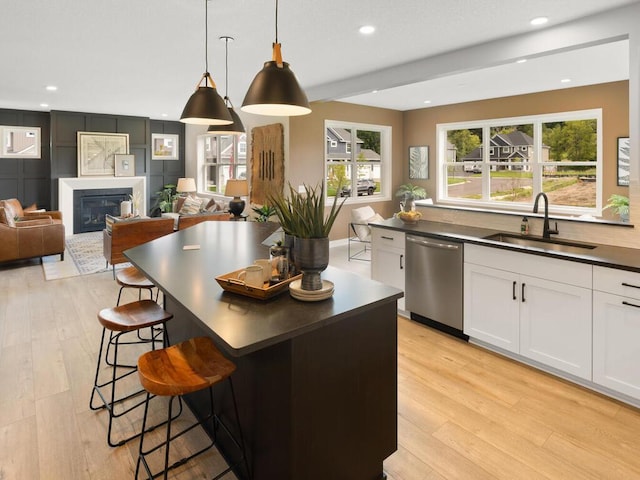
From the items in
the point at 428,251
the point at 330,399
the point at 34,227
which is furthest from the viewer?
the point at 34,227

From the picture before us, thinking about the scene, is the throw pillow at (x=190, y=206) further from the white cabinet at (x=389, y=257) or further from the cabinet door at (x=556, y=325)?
the cabinet door at (x=556, y=325)

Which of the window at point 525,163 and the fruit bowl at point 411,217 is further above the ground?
the window at point 525,163

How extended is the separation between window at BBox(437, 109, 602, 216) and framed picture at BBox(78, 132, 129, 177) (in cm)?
709

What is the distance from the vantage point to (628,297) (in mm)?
2355

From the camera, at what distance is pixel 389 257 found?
13.0 ft

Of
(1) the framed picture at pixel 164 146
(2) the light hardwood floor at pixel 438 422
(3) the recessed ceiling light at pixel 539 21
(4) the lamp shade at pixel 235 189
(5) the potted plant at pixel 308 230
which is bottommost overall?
(2) the light hardwood floor at pixel 438 422

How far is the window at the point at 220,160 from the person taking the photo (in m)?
8.51

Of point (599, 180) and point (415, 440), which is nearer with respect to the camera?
point (415, 440)

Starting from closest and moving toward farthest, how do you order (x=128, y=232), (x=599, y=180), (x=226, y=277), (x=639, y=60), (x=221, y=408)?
(x=226, y=277)
(x=221, y=408)
(x=639, y=60)
(x=128, y=232)
(x=599, y=180)

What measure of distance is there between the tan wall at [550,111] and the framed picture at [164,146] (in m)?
5.88

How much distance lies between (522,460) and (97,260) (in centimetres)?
640

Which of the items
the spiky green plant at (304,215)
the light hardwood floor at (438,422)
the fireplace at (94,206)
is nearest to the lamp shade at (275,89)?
the spiky green plant at (304,215)

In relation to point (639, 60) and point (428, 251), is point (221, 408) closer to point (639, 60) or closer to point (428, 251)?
point (428, 251)

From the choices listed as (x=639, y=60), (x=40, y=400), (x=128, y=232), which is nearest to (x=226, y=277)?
(x=40, y=400)
